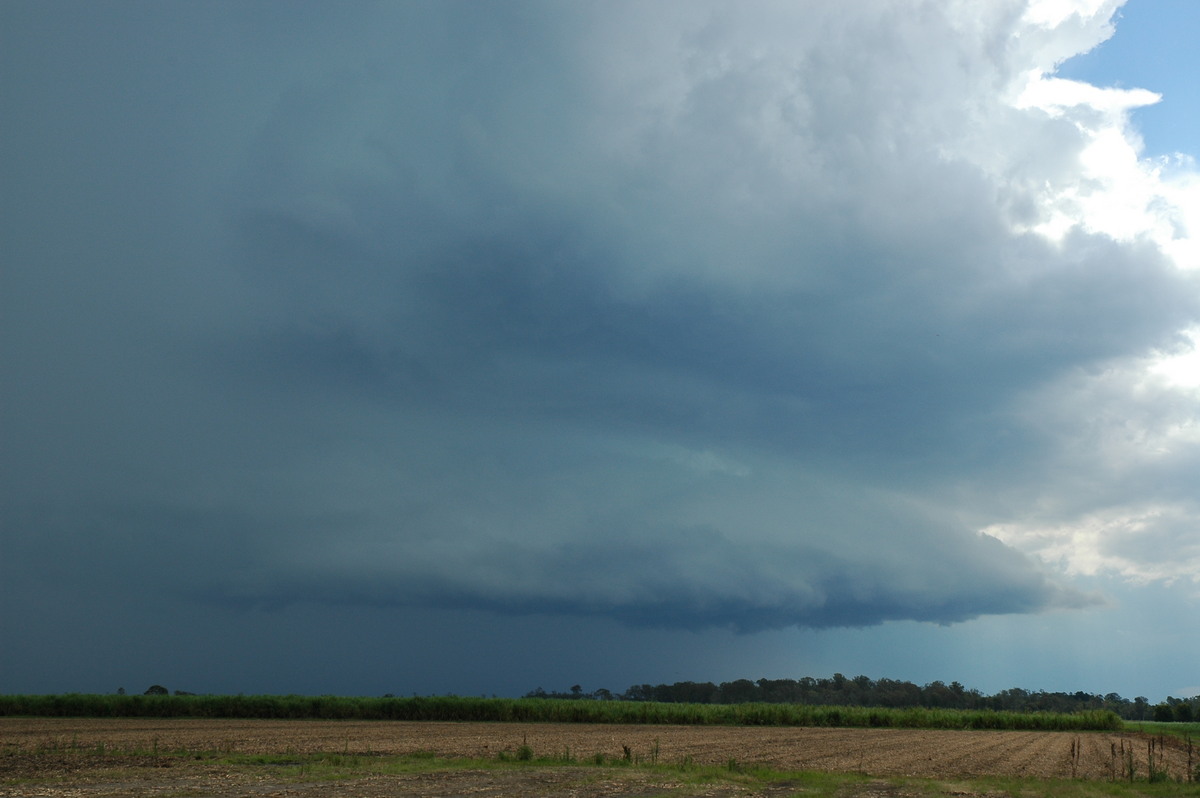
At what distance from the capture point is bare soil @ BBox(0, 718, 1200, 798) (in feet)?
91.6

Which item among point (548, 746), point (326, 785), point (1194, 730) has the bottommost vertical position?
point (1194, 730)

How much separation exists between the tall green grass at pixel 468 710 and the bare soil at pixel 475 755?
23.3 m

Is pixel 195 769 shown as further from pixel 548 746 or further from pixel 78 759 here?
pixel 548 746

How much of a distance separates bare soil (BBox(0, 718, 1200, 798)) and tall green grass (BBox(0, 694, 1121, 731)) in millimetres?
23322

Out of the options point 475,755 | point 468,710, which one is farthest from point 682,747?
point 468,710

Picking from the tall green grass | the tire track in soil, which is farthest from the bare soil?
the tall green grass

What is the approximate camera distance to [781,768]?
3716 cm

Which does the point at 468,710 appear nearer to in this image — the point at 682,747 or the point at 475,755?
the point at 682,747

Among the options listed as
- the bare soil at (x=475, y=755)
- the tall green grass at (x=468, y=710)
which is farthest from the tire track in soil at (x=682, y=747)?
the tall green grass at (x=468, y=710)

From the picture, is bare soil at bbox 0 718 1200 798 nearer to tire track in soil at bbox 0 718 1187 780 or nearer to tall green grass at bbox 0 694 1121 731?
tire track in soil at bbox 0 718 1187 780

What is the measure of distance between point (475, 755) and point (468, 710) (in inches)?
2210

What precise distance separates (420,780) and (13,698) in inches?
3304

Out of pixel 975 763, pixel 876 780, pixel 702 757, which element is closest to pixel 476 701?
pixel 702 757

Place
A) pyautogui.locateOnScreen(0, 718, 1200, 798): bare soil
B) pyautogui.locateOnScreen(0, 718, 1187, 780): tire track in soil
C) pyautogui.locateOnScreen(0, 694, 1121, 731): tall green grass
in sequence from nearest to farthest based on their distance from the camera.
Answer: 1. pyautogui.locateOnScreen(0, 718, 1200, 798): bare soil
2. pyautogui.locateOnScreen(0, 718, 1187, 780): tire track in soil
3. pyautogui.locateOnScreen(0, 694, 1121, 731): tall green grass
